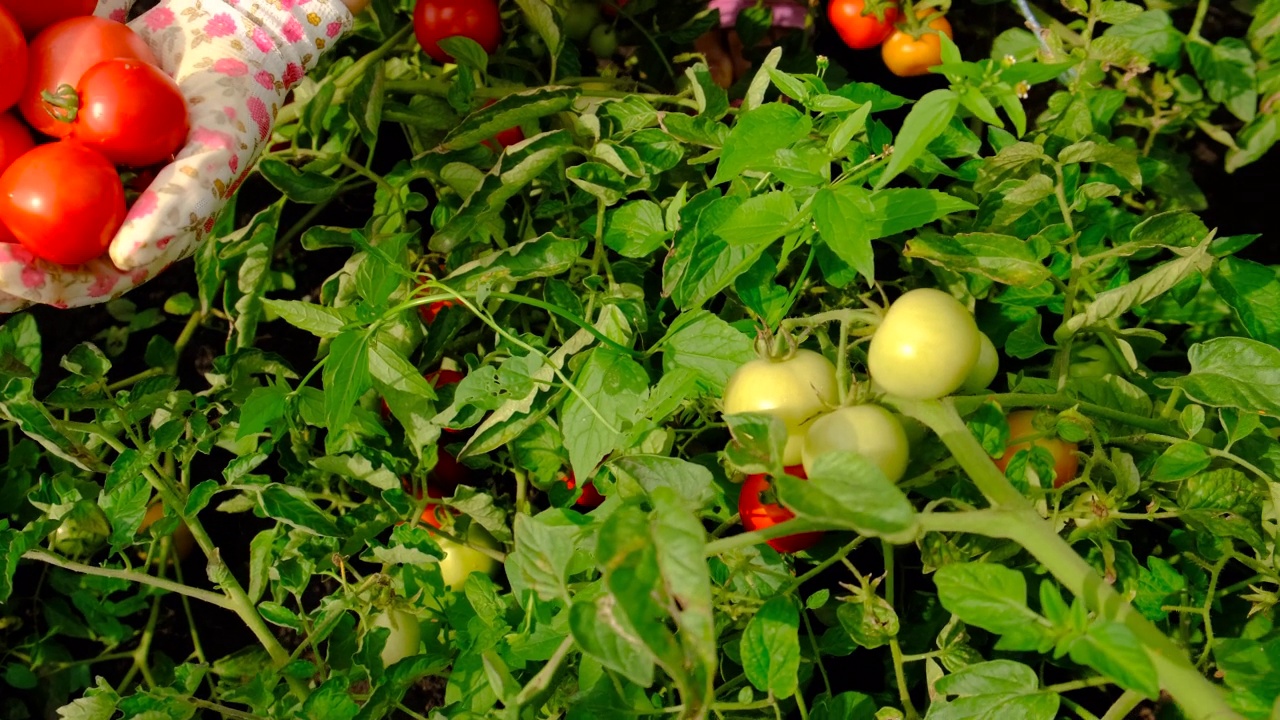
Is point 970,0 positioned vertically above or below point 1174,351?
above

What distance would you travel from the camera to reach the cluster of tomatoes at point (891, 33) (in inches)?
51.6

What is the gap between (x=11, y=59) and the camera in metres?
0.98

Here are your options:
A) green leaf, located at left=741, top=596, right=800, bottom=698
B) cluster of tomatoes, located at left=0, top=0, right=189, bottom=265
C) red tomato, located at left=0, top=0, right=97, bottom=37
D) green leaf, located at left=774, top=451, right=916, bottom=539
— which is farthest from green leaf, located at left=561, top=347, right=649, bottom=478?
red tomato, located at left=0, top=0, right=97, bottom=37

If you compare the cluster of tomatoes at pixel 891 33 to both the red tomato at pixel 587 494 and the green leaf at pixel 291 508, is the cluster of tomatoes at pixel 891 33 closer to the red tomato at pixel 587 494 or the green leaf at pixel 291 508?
the red tomato at pixel 587 494

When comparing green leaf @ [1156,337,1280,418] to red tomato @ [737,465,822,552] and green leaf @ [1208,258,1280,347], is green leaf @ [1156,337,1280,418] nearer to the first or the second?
green leaf @ [1208,258,1280,347]

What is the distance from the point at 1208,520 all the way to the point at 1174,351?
14.8 inches

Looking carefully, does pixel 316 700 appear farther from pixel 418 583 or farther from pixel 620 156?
pixel 620 156

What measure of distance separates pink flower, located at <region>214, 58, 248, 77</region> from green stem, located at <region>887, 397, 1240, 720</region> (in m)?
0.87

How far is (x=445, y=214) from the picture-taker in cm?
113

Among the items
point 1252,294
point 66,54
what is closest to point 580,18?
point 66,54

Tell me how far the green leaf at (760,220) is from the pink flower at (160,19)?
0.78m

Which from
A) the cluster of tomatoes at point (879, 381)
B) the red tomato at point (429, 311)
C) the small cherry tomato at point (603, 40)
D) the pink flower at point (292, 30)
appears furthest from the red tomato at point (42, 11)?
the cluster of tomatoes at point (879, 381)

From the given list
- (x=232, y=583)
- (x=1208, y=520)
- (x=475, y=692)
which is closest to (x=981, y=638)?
(x=1208, y=520)

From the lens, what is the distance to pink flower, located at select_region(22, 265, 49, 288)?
0.95 m
